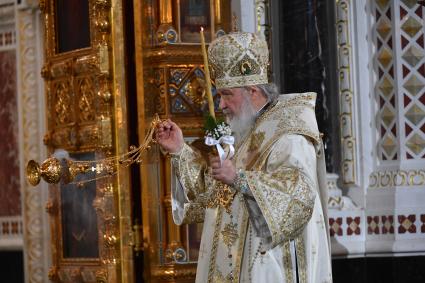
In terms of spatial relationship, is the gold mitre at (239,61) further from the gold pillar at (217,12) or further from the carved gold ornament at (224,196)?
the gold pillar at (217,12)

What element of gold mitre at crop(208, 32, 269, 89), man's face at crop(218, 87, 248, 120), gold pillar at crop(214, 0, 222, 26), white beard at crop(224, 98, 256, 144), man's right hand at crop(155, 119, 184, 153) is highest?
gold pillar at crop(214, 0, 222, 26)

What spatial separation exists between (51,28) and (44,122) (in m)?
1.41

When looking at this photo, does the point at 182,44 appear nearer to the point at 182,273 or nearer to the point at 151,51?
the point at 151,51

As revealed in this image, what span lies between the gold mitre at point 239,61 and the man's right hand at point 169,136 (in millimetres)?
278

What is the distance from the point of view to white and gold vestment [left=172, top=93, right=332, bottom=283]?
221 inches

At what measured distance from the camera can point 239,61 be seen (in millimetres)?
5992

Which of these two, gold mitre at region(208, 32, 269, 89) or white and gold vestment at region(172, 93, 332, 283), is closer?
white and gold vestment at region(172, 93, 332, 283)

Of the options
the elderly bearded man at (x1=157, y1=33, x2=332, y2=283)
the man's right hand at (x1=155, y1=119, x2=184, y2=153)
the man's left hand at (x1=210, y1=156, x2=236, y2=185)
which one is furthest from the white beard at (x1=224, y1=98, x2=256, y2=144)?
the man's left hand at (x1=210, y1=156, x2=236, y2=185)

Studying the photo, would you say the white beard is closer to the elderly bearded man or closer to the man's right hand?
the elderly bearded man

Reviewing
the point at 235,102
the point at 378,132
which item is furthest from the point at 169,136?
the point at 378,132

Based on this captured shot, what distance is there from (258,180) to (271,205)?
0.38 ft

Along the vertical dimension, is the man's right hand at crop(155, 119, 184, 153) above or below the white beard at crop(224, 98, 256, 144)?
below

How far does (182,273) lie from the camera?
7.78 m

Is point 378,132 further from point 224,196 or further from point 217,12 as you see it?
point 224,196
